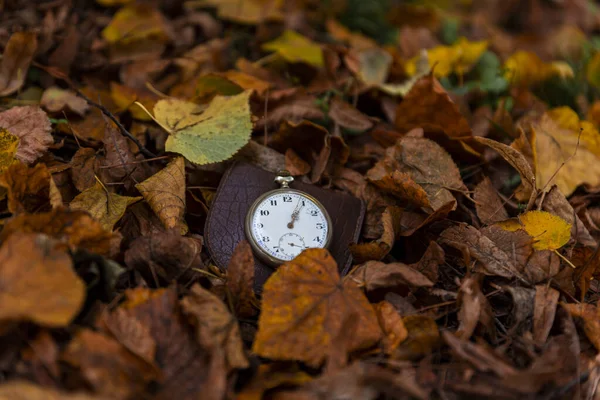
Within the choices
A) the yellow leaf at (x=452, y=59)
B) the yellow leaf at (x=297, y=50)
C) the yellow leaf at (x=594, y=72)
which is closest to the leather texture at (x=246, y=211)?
the yellow leaf at (x=297, y=50)

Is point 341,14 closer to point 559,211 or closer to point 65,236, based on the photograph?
point 559,211

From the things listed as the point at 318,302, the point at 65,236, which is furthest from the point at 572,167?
the point at 65,236

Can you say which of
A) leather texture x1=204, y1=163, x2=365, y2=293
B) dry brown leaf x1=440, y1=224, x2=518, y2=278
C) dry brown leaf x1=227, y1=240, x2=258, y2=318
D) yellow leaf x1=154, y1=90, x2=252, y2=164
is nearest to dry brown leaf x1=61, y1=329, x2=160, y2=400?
dry brown leaf x1=227, y1=240, x2=258, y2=318

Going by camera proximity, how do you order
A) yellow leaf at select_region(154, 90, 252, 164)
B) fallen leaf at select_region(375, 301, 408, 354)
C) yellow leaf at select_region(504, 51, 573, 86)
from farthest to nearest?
1. yellow leaf at select_region(504, 51, 573, 86)
2. yellow leaf at select_region(154, 90, 252, 164)
3. fallen leaf at select_region(375, 301, 408, 354)

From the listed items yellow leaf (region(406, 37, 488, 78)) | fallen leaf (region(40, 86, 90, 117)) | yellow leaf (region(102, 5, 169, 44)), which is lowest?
fallen leaf (region(40, 86, 90, 117))

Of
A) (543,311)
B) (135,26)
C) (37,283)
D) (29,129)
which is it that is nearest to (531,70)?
(543,311)

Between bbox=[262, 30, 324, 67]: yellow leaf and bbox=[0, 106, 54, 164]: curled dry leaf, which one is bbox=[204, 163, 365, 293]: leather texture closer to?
bbox=[0, 106, 54, 164]: curled dry leaf

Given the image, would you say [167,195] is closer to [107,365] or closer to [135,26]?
[107,365]
